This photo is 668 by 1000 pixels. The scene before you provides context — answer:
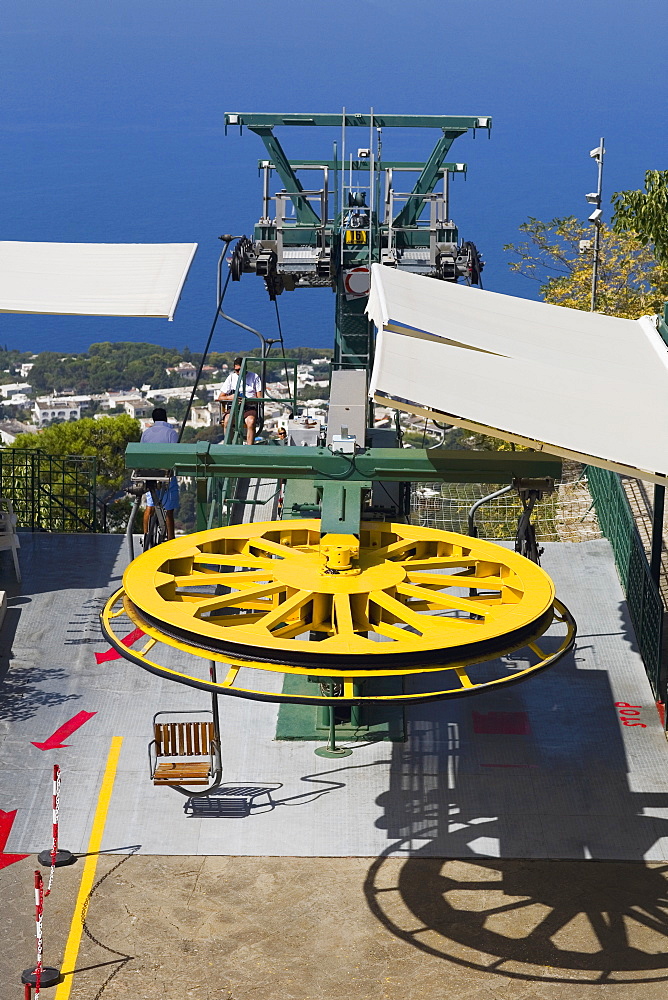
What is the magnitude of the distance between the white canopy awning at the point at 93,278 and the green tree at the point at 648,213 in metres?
6.51

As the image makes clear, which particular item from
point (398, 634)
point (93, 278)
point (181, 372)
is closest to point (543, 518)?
point (93, 278)

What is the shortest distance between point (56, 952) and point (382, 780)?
361 centimetres

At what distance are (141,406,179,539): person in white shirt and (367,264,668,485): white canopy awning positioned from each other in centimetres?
243

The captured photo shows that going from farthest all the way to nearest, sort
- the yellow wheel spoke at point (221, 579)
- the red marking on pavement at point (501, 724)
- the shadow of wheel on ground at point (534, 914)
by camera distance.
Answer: the red marking on pavement at point (501, 724)
the shadow of wheel on ground at point (534, 914)
the yellow wheel spoke at point (221, 579)

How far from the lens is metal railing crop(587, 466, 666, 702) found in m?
13.6

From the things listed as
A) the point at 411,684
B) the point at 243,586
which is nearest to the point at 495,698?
the point at 411,684

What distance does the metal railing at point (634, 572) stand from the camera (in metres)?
13.6

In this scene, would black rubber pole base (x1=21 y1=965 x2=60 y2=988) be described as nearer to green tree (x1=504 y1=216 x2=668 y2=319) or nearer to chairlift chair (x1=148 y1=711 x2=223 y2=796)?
chairlift chair (x1=148 y1=711 x2=223 y2=796)

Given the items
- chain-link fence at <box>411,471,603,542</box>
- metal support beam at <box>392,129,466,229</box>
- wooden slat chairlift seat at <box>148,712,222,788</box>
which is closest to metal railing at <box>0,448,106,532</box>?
chain-link fence at <box>411,471,603,542</box>

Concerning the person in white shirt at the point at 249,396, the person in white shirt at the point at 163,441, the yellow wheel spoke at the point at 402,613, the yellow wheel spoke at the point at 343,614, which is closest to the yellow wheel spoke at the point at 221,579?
the yellow wheel spoke at the point at 343,614

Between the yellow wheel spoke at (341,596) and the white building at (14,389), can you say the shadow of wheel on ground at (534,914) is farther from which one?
the white building at (14,389)

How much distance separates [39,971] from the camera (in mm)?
8844

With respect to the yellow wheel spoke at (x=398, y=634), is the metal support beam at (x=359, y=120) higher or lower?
higher

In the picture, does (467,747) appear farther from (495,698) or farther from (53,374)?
(53,374)
